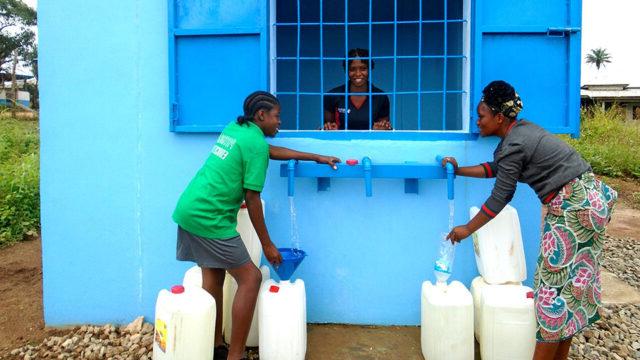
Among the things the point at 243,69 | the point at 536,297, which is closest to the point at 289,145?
the point at 243,69

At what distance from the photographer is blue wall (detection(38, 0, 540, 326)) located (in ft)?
9.92

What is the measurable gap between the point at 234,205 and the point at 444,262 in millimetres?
1175

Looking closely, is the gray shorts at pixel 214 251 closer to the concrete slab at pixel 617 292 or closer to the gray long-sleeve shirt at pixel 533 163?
the gray long-sleeve shirt at pixel 533 163

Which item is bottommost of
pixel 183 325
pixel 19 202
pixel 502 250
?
pixel 183 325

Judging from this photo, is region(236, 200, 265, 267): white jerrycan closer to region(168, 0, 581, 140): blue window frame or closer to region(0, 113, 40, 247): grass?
region(168, 0, 581, 140): blue window frame

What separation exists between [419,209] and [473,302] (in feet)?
2.12

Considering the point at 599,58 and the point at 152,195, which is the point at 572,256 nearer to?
the point at 152,195

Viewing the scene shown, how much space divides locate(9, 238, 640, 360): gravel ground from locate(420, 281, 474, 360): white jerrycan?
75cm

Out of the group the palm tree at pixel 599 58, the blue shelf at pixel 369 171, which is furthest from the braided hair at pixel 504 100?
the palm tree at pixel 599 58

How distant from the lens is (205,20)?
2961 mm

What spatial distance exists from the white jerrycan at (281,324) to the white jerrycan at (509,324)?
39.4 inches

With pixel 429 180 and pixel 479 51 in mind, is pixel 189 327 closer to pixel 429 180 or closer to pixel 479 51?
pixel 429 180

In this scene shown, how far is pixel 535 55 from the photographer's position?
2842 mm

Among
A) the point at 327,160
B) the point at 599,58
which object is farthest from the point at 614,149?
the point at 599,58
